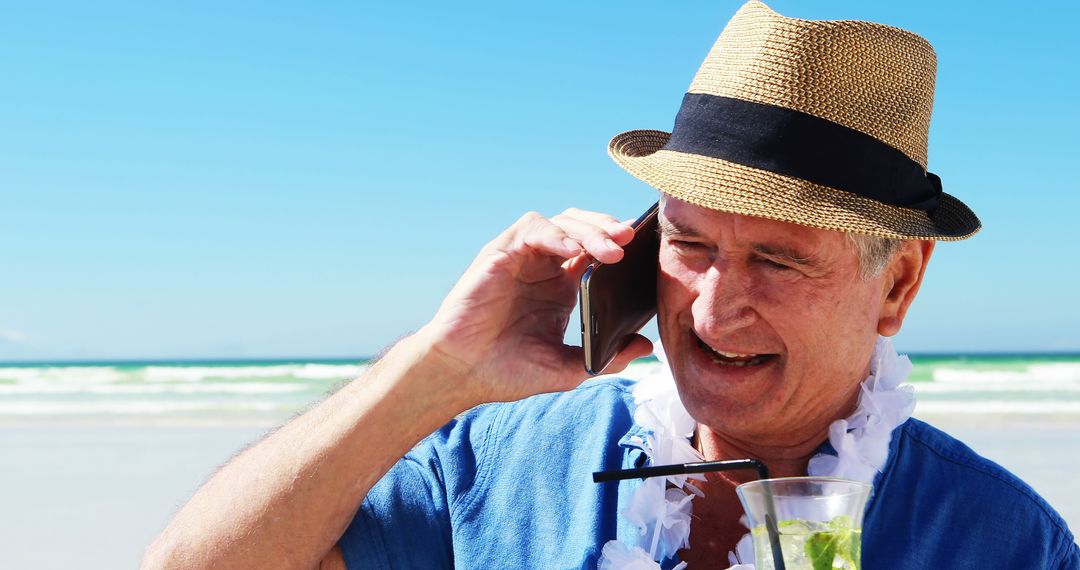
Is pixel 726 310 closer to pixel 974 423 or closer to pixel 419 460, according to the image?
pixel 419 460

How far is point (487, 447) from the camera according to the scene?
2.52m

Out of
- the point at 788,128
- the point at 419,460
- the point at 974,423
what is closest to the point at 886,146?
the point at 788,128

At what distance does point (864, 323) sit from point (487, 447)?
91 centimetres

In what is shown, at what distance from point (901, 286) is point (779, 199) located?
48 cm

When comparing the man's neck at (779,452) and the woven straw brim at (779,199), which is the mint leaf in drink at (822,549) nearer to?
the woven straw brim at (779,199)

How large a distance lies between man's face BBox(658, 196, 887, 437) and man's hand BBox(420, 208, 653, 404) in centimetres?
15

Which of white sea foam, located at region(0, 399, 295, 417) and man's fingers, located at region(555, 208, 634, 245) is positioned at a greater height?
man's fingers, located at region(555, 208, 634, 245)

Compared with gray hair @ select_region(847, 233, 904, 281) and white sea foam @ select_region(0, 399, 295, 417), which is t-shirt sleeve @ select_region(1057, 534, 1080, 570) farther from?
white sea foam @ select_region(0, 399, 295, 417)

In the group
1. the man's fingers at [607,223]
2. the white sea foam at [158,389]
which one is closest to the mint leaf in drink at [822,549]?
the man's fingers at [607,223]

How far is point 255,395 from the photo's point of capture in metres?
18.9

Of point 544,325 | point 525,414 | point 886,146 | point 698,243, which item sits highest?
point 886,146

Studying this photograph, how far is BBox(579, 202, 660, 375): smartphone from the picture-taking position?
2.17 m

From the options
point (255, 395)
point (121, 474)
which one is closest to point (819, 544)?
point (121, 474)

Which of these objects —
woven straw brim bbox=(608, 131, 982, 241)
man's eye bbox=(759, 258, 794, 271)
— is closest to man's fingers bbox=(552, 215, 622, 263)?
woven straw brim bbox=(608, 131, 982, 241)
